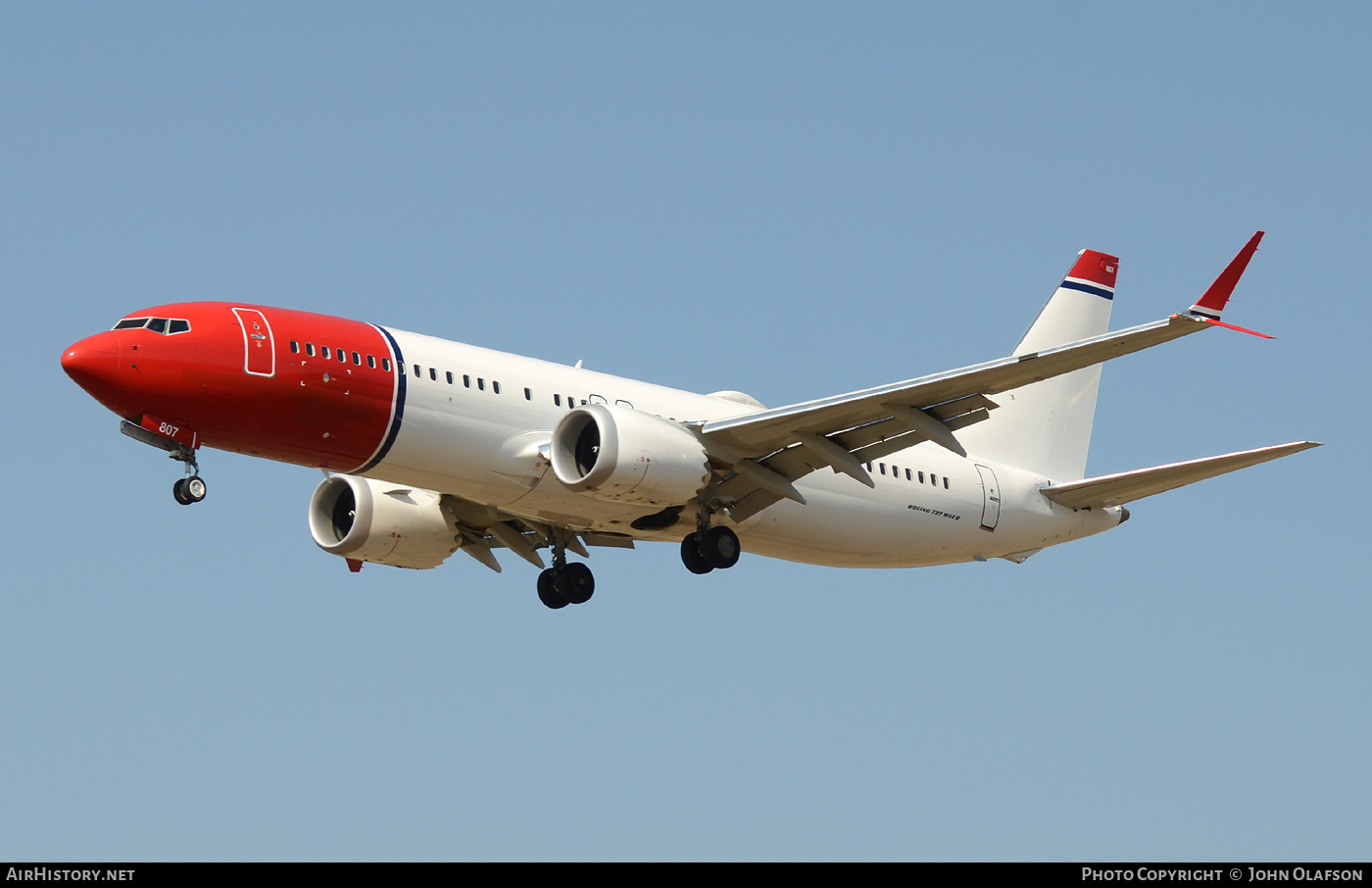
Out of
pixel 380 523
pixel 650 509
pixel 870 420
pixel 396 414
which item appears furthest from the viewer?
pixel 380 523

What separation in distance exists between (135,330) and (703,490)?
36.2 ft

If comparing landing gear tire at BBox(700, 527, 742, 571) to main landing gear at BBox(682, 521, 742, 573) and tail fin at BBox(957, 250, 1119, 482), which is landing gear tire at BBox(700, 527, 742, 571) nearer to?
main landing gear at BBox(682, 521, 742, 573)

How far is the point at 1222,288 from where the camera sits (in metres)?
28.2

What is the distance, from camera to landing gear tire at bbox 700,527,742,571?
34031mm

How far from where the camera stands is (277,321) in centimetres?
3062

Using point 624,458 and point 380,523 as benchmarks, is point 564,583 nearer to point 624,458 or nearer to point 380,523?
point 380,523

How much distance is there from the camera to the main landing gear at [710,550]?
112 feet

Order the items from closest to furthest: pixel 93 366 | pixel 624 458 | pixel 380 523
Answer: pixel 93 366, pixel 624 458, pixel 380 523

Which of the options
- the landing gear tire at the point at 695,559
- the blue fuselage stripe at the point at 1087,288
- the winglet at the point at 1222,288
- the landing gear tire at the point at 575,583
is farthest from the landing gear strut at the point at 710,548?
the blue fuselage stripe at the point at 1087,288

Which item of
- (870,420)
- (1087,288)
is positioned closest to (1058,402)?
(1087,288)

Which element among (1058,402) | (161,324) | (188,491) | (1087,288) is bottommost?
(188,491)

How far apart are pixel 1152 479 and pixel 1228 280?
9022 mm
